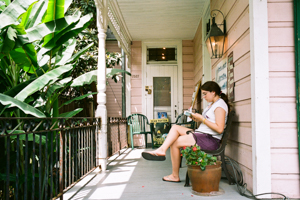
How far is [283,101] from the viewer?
208 cm

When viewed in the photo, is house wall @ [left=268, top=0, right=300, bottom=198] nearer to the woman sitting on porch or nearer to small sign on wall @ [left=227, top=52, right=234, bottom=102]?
the woman sitting on porch

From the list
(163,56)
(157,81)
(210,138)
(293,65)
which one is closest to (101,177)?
(210,138)

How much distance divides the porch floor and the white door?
2.86m

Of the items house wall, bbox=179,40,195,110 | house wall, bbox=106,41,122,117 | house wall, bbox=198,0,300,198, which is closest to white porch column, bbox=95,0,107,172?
house wall, bbox=198,0,300,198

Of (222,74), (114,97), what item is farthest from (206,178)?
(114,97)

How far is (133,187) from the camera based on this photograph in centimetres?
252

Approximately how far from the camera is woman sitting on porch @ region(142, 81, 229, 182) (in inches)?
97.0

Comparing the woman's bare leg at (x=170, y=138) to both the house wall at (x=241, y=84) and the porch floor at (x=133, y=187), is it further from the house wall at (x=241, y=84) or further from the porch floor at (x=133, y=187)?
the house wall at (x=241, y=84)

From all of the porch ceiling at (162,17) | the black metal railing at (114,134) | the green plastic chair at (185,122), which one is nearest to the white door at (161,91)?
the green plastic chair at (185,122)

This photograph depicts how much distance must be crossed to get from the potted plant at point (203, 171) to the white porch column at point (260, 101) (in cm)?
32

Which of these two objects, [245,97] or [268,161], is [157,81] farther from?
[268,161]

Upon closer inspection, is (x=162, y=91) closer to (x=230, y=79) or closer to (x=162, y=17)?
(x=162, y=17)

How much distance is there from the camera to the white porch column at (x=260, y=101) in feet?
6.66

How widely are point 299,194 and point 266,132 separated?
574mm
